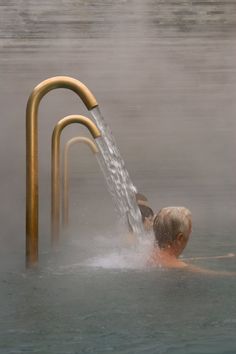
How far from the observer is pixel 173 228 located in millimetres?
2348

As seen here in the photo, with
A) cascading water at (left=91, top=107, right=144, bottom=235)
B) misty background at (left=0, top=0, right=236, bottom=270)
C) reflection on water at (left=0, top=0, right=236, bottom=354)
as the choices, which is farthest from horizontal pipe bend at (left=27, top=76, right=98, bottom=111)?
misty background at (left=0, top=0, right=236, bottom=270)

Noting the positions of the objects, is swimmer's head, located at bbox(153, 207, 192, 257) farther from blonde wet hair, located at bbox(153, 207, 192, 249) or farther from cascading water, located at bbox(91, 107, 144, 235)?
cascading water, located at bbox(91, 107, 144, 235)

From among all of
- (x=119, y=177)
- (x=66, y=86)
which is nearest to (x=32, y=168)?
(x=66, y=86)

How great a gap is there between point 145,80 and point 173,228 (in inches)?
322

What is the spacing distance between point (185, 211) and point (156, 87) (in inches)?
321

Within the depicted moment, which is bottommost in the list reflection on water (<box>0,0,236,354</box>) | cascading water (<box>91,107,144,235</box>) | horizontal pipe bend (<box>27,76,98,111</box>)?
reflection on water (<box>0,0,236,354</box>)

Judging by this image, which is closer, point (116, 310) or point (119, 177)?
point (116, 310)

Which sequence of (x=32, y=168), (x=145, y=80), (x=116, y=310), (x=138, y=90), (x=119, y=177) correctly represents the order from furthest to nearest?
(x=145, y=80), (x=138, y=90), (x=119, y=177), (x=32, y=168), (x=116, y=310)

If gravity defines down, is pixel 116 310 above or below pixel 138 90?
above

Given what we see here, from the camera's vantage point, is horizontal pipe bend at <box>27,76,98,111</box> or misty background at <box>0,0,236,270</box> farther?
misty background at <box>0,0,236,270</box>

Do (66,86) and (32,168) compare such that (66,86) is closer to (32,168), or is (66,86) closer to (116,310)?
(32,168)

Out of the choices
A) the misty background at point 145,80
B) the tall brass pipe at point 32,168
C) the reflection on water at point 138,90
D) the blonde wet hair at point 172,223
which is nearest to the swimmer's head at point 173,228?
the blonde wet hair at point 172,223

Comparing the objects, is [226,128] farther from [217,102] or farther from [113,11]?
[113,11]

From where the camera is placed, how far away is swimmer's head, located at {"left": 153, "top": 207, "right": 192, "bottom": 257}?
7.67ft
